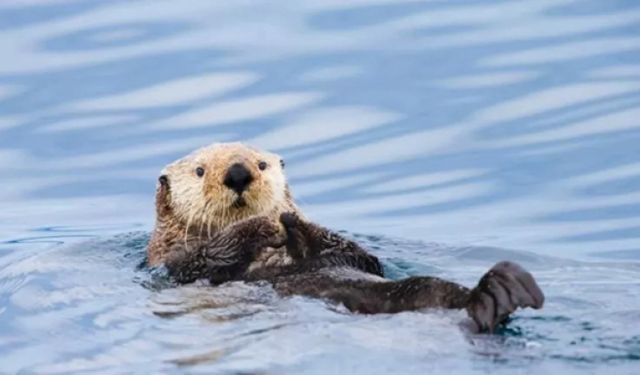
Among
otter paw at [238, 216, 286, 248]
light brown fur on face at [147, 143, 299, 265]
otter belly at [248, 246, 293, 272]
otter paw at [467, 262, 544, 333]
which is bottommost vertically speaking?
otter paw at [467, 262, 544, 333]

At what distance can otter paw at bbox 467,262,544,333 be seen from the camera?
599 centimetres

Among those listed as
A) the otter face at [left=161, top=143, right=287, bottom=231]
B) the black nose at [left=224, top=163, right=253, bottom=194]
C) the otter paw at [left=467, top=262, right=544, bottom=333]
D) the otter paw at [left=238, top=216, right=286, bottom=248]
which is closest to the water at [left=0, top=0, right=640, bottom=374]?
the otter paw at [left=467, top=262, right=544, bottom=333]

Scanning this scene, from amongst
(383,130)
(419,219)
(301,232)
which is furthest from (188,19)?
(301,232)

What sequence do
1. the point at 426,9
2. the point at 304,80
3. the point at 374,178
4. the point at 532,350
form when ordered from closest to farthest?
the point at 532,350 < the point at 374,178 < the point at 304,80 < the point at 426,9

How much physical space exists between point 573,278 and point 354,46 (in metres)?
4.70

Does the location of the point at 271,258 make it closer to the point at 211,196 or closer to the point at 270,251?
the point at 270,251

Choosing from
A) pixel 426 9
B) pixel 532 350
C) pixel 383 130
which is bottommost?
pixel 532 350

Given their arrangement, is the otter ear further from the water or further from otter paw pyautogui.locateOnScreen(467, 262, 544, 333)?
otter paw pyautogui.locateOnScreen(467, 262, 544, 333)

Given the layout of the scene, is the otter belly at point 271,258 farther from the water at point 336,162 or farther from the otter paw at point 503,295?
the otter paw at point 503,295

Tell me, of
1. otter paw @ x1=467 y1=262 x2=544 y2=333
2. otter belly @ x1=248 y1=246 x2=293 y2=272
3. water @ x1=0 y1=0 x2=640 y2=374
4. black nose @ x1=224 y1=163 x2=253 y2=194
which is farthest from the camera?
black nose @ x1=224 y1=163 x2=253 y2=194

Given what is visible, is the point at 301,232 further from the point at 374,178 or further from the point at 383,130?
the point at 383,130

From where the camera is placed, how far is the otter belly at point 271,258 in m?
7.19

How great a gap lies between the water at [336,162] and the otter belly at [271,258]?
0.50 feet

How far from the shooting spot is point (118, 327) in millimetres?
6734
